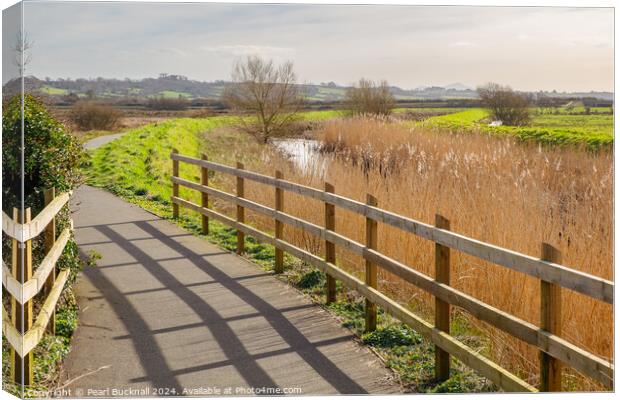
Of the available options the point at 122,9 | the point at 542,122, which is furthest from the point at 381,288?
the point at 122,9

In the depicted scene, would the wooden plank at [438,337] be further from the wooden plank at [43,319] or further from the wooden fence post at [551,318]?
the wooden plank at [43,319]

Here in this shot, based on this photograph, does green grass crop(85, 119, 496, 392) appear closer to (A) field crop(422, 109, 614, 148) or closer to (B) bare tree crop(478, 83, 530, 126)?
(A) field crop(422, 109, 614, 148)

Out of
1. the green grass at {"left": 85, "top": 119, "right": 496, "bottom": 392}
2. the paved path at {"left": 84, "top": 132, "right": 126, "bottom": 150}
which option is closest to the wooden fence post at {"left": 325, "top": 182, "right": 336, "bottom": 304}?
the green grass at {"left": 85, "top": 119, "right": 496, "bottom": 392}

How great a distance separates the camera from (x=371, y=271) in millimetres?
8297

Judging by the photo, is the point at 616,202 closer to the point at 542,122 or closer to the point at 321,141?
the point at 542,122

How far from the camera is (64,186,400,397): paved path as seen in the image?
676cm

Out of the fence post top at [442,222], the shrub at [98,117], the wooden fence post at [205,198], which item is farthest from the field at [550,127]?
the shrub at [98,117]

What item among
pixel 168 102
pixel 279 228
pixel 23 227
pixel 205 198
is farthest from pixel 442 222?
pixel 168 102

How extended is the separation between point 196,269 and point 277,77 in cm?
→ 995

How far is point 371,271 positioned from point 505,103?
4.07 m

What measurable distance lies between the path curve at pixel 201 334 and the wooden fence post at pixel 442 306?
407 millimetres

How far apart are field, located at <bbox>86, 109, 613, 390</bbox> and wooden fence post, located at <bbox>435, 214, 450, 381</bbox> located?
15 cm

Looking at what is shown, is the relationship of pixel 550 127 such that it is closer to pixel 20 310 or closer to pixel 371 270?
pixel 371 270

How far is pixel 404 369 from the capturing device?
7027 millimetres
